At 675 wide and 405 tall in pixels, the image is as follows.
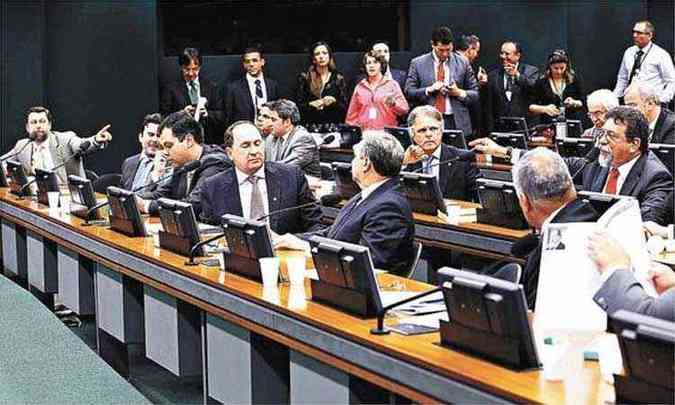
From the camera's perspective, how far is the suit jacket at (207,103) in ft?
38.6

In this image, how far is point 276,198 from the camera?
646 centimetres

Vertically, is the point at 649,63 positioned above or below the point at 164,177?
above

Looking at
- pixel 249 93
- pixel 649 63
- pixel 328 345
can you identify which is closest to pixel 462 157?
pixel 328 345

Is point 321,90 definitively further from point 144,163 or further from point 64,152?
point 144,163

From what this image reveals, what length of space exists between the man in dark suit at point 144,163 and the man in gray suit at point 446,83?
3.55m

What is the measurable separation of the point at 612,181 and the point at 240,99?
5.98 metres

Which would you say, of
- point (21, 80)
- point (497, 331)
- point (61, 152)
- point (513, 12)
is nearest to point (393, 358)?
point (497, 331)

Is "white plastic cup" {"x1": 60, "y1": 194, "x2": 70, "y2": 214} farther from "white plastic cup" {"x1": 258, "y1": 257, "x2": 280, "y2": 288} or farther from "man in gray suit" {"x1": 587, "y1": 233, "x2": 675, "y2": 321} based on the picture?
"man in gray suit" {"x1": 587, "y1": 233, "x2": 675, "y2": 321}

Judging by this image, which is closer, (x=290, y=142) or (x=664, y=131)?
(x=664, y=131)

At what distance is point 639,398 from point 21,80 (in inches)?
371

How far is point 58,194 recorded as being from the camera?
791 cm

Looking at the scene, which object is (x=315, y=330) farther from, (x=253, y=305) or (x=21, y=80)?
(x=21, y=80)

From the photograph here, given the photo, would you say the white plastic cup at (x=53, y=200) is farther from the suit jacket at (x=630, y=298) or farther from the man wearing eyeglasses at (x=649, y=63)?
the man wearing eyeglasses at (x=649, y=63)

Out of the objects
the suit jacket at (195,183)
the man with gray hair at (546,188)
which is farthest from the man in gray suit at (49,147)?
the man with gray hair at (546,188)
